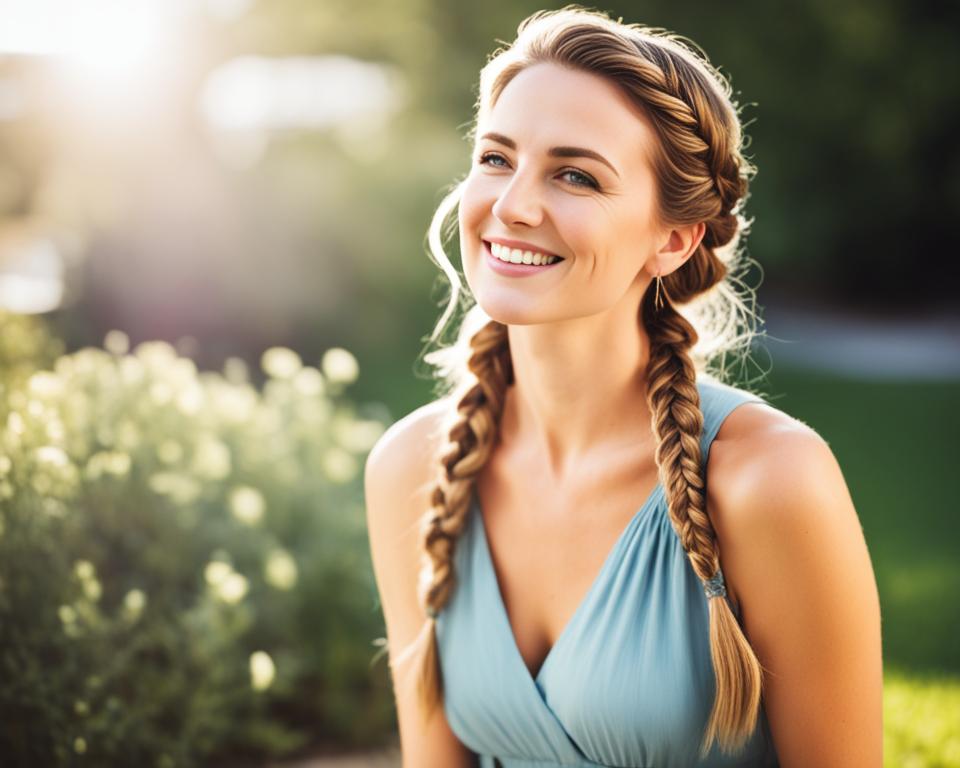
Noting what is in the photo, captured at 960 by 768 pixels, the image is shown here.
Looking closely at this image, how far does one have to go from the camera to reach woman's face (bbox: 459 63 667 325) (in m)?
2.11

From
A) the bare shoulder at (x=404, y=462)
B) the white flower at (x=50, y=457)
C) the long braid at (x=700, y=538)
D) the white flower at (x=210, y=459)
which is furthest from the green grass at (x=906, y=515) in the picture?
the white flower at (x=50, y=457)

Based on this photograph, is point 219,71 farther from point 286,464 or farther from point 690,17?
point 286,464

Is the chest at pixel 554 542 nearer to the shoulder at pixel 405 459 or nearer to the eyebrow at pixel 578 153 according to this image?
the shoulder at pixel 405 459

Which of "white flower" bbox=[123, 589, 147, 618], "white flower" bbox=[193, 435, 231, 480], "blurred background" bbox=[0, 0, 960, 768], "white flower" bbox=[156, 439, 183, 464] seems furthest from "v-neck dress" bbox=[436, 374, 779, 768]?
"white flower" bbox=[156, 439, 183, 464]

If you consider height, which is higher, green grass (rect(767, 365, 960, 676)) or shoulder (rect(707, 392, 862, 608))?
shoulder (rect(707, 392, 862, 608))

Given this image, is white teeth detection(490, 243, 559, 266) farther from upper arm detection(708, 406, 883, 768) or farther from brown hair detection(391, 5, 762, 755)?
upper arm detection(708, 406, 883, 768)

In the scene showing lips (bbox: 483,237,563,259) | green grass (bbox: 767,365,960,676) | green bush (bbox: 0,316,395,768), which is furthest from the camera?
green grass (bbox: 767,365,960,676)

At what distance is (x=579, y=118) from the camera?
211 centimetres

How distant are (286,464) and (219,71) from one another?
26.6 feet

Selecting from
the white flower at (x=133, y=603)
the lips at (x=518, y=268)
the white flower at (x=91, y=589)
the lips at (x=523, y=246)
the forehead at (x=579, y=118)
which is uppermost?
the forehead at (x=579, y=118)

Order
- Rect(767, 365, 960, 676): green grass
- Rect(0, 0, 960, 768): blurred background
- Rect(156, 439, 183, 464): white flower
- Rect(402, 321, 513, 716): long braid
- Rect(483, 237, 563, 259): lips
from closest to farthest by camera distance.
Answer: Rect(483, 237, 563, 259): lips
Rect(402, 321, 513, 716): long braid
Rect(0, 0, 960, 768): blurred background
Rect(156, 439, 183, 464): white flower
Rect(767, 365, 960, 676): green grass

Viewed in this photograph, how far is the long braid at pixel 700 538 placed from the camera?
207 cm

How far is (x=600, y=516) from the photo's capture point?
2.36m

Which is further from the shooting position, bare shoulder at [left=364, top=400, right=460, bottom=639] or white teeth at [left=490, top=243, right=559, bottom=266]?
bare shoulder at [left=364, top=400, right=460, bottom=639]
